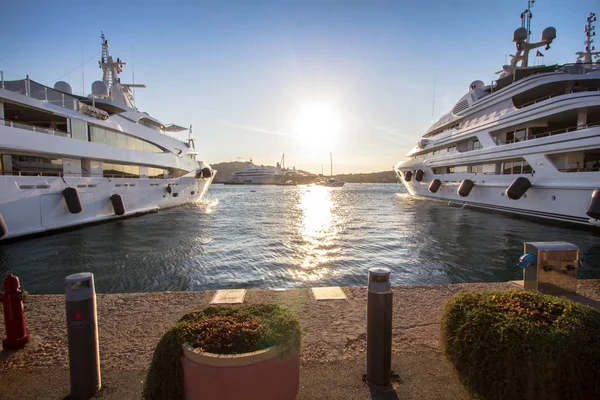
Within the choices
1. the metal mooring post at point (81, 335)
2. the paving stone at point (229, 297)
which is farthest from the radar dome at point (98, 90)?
the metal mooring post at point (81, 335)

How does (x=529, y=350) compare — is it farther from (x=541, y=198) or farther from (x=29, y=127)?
(x=541, y=198)

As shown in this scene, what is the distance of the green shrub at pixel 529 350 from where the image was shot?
2.04 meters

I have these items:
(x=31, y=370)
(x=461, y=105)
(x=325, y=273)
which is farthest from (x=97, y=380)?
(x=461, y=105)

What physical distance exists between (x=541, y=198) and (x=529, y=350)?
69.7 ft

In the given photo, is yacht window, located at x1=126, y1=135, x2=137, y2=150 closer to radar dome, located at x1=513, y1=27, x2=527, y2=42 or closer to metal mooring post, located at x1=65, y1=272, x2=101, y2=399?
metal mooring post, located at x1=65, y1=272, x2=101, y2=399

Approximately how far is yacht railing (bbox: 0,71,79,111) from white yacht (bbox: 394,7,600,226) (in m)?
26.8

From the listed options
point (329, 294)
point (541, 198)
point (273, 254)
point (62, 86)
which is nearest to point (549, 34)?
point (541, 198)

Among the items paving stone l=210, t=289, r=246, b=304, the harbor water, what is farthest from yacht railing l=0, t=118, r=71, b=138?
paving stone l=210, t=289, r=246, b=304

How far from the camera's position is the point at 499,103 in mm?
24906

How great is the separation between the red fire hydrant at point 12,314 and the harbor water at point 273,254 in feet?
15.8

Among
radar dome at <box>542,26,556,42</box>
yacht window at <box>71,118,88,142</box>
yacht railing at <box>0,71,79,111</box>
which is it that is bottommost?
yacht window at <box>71,118,88,142</box>

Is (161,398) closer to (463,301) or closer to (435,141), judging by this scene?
(463,301)

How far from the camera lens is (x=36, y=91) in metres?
16.8

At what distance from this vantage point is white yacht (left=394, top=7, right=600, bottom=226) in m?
17.1
